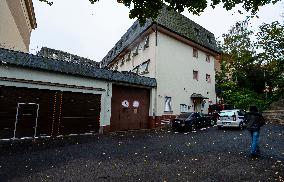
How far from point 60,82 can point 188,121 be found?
994 centimetres

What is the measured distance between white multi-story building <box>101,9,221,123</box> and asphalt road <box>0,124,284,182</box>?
1153cm

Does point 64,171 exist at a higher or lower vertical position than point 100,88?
lower

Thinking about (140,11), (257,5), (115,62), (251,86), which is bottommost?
(140,11)

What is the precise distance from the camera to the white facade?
2295 cm

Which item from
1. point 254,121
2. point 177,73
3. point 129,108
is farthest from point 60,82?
point 177,73

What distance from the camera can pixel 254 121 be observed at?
385 inches

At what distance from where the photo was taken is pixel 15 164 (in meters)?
8.12

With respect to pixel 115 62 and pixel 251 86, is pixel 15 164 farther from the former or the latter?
pixel 251 86

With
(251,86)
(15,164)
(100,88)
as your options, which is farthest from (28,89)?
(251,86)

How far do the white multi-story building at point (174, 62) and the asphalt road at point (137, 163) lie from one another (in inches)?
454

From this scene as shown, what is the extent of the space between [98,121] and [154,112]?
19.9ft

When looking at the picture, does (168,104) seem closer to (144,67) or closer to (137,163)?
(144,67)

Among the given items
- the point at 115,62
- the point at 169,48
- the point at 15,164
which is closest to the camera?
the point at 15,164

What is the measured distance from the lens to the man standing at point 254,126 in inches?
378
